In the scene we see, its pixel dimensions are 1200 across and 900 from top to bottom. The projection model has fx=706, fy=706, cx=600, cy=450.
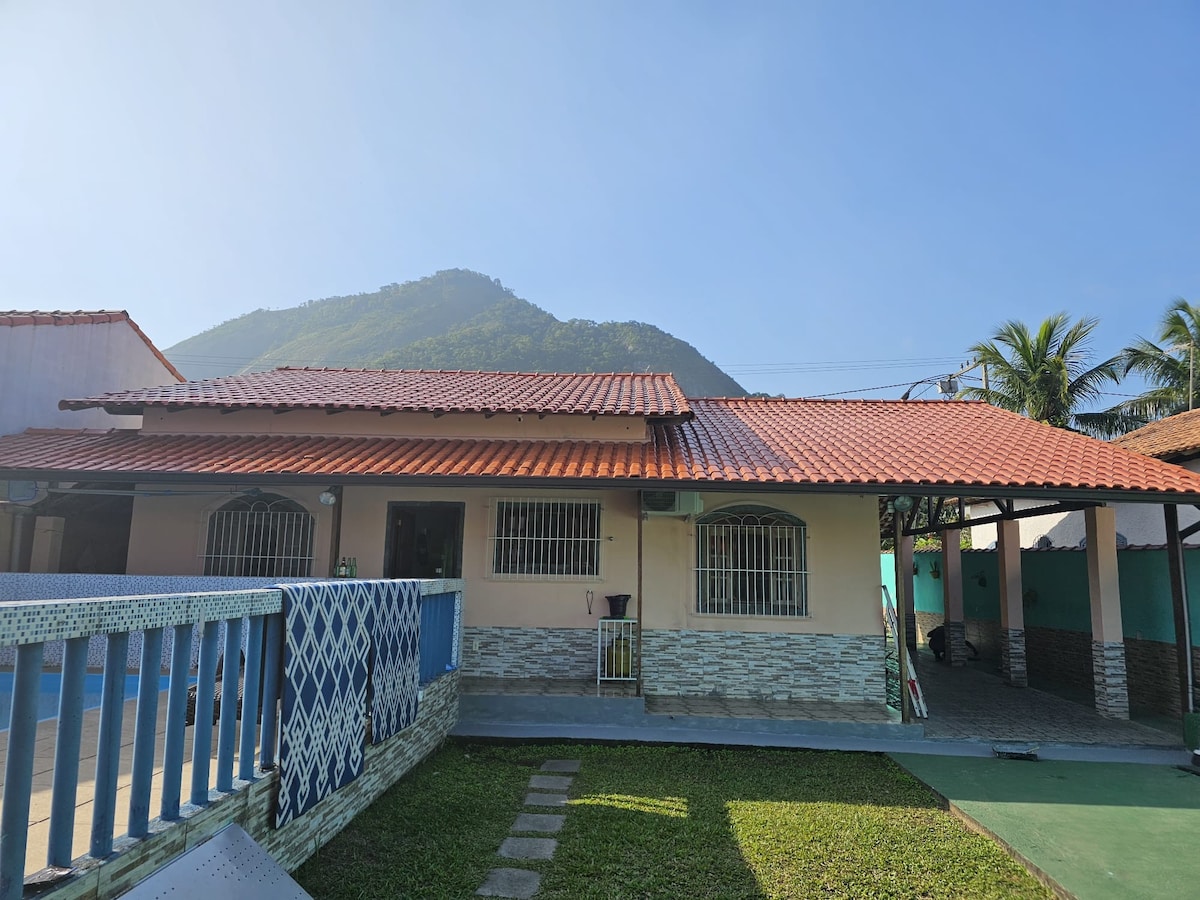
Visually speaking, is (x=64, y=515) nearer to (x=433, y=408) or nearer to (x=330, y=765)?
(x=433, y=408)

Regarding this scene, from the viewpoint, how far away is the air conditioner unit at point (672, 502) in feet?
29.5

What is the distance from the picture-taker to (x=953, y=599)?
1383 cm

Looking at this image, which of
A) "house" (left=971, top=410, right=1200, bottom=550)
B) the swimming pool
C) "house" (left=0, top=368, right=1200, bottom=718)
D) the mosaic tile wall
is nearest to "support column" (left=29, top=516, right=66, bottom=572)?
"house" (left=0, top=368, right=1200, bottom=718)

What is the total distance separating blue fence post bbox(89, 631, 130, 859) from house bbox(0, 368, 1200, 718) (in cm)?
546

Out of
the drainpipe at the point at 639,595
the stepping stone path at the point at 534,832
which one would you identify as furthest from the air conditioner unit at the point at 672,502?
the stepping stone path at the point at 534,832

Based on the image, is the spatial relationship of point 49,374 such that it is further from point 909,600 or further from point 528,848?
point 909,600

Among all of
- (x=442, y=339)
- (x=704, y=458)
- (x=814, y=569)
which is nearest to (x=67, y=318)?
(x=704, y=458)

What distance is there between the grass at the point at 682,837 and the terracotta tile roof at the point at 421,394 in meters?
4.99

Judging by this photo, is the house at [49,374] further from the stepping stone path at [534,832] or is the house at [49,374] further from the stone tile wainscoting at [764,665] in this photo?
the stone tile wainscoting at [764,665]

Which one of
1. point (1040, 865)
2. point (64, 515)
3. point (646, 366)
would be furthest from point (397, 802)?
point (646, 366)

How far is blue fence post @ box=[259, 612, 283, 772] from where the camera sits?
3.94 m

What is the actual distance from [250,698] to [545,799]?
2896mm

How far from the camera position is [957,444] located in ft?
32.8

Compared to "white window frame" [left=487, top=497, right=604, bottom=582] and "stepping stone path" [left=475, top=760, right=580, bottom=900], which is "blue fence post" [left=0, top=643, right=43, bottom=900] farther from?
"white window frame" [left=487, top=497, right=604, bottom=582]
